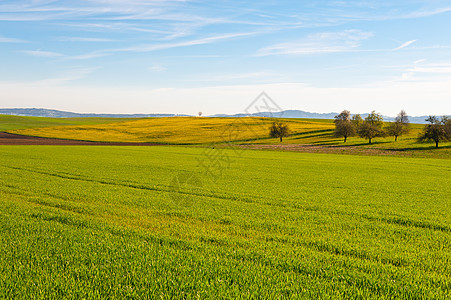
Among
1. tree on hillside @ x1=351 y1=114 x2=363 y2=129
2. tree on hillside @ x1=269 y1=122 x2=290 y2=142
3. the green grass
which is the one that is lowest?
the green grass

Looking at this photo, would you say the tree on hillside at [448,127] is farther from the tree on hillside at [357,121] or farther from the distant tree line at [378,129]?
the tree on hillside at [357,121]

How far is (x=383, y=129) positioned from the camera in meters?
84.7

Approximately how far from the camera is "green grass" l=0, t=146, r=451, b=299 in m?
6.13

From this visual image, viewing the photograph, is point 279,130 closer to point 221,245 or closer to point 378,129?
point 378,129

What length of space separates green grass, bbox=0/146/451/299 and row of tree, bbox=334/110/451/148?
59.6 m

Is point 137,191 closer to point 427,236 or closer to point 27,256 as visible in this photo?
point 27,256

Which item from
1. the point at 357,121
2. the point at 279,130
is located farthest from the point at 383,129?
the point at 279,130

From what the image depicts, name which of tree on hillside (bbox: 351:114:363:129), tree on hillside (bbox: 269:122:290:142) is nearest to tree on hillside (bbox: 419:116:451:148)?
tree on hillside (bbox: 351:114:363:129)

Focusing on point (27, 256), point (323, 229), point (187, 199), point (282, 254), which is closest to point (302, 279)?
point (282, 254)

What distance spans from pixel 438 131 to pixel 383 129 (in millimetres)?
20067

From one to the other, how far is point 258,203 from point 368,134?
241 ft

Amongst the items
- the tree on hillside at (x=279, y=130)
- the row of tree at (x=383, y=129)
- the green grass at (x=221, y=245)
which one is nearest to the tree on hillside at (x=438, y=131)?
the row of tree at (x=383, y=129)

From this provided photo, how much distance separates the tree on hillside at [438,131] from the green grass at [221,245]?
194ft

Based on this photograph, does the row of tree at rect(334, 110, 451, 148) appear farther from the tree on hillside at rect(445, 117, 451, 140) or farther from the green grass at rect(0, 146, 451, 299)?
the green grass at rect(0, 146, 451, 299)
